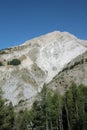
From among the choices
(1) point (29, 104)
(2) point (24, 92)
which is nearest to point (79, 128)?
(1) point (29, 104)

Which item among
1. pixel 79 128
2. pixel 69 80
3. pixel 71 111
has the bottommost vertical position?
pixel 79 128

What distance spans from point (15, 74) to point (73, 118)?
120 meters

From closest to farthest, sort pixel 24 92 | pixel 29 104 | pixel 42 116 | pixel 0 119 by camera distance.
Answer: pixel 0 119, pixel 42 116, pixel 29 104, pixel 24 92

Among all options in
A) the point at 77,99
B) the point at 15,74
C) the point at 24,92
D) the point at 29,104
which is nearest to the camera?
the point at 77,99

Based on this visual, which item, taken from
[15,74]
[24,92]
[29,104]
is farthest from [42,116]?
[15,74]

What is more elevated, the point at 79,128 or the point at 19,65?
the point at 19,65

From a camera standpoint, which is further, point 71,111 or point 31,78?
point 31,78

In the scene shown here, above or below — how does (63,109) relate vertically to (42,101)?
below

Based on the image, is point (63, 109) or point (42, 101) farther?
point (63, 109)

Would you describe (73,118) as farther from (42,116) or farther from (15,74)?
(15,74)

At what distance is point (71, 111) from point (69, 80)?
6228cm

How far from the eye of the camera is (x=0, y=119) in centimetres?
4072

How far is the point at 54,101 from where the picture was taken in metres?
72.5

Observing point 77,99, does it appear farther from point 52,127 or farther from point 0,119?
point 0,119
